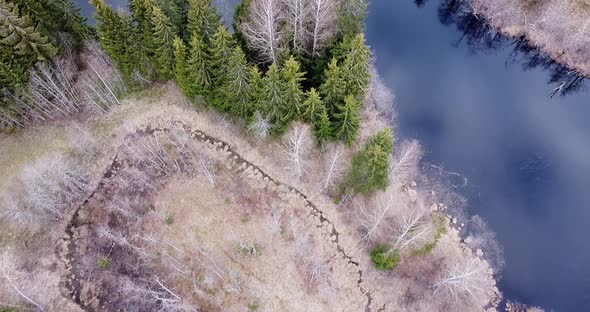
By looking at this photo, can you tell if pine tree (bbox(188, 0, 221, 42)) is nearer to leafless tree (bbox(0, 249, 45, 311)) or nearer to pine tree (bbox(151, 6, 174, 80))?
pine tree (bbox(151, 6, 174, 80))

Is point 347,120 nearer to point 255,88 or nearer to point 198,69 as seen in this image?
point 255,88

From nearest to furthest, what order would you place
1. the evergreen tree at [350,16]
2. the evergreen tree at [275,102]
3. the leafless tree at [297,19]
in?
the evergreen tree at [275,102] < the evergreen tree at [350,16] < the leafless tree at [297,19]

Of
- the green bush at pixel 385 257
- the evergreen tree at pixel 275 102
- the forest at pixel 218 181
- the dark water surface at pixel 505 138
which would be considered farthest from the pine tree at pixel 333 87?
the green bush at pixel 385 257

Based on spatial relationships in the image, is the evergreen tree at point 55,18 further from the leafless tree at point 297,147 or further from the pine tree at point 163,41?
the leafless tree at point 297,147

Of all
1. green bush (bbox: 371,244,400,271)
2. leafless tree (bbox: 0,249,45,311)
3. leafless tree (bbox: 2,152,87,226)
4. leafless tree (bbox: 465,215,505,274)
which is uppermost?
leafless tree (bbox: 465,215,505,274)

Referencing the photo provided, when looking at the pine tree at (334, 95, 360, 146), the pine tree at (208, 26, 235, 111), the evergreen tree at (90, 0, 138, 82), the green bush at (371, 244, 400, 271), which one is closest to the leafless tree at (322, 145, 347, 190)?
the pine tree at (334, 95, 360, 146)
